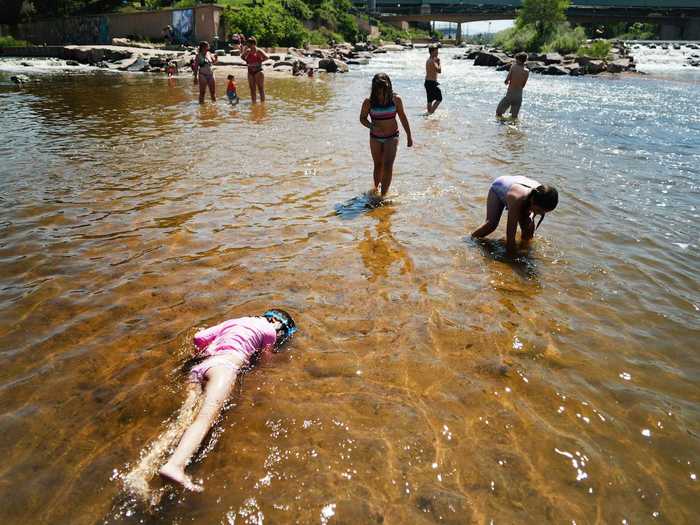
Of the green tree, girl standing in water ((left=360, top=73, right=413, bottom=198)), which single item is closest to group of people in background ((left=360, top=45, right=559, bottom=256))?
girl standing in water ((left=360, top=73, right=413, bottom=198))

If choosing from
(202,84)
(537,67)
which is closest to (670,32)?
(537,67)

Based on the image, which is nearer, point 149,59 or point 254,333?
point 254,333

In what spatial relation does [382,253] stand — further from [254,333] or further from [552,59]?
[552,59]

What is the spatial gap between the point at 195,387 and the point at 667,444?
10.3 ft

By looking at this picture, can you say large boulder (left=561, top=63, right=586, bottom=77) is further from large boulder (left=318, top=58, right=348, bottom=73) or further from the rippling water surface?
the rippling water surface

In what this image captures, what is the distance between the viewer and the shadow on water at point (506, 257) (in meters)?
4.97

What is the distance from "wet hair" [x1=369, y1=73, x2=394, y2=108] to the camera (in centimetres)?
655

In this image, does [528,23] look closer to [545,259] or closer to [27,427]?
[545,259]

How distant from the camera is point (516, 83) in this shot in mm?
13500

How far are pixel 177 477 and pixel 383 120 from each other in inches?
223

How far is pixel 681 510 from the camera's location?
2.48m

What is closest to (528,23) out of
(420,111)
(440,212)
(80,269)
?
(420,111)

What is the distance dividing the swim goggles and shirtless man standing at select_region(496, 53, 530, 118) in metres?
12.0

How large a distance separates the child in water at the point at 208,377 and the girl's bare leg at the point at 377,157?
12.8 feet
